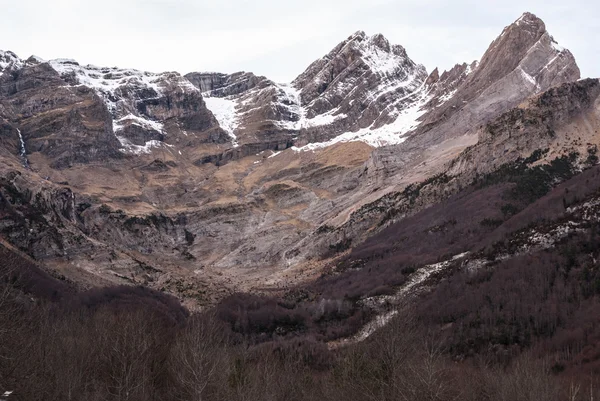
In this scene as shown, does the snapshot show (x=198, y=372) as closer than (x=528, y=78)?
Yes

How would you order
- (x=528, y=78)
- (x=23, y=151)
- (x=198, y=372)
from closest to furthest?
1. (x=198, y=372)
2. (x=528, y=78)
3. (x=23, y=151)

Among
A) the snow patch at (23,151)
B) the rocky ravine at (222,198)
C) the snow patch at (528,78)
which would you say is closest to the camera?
the rocky ravine at (222,198)

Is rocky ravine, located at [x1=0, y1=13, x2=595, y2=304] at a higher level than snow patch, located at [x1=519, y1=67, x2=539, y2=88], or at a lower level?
lower

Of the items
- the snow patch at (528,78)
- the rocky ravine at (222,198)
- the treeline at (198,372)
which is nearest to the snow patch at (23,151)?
the rocky ravine at (222,198)

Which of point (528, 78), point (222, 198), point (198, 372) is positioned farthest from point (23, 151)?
point (198, 372)

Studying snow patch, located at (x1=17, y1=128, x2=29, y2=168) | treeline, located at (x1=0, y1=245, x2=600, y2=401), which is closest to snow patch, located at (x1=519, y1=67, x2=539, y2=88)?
treeline, located at (x1=0, y1=245, x2=600, y2=401)

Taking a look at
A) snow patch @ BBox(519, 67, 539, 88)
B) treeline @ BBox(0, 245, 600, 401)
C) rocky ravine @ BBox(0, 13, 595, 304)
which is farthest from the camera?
snow patch @ BBox(519, 67, 539, 88)

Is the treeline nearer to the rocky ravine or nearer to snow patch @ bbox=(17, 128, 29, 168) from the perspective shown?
the rocky ravine

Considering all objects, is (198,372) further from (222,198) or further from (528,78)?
(528,78)

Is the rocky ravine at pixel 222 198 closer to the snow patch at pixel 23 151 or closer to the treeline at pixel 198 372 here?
the snow patch at pixel 23 151

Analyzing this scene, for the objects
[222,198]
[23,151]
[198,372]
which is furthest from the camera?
[23,151]

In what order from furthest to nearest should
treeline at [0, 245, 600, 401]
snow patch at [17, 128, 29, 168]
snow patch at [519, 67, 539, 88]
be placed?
snow patch at [17, 128, 29, 168]
snow patch at [519, 67, 539, 88]
treeline at [0, 245, 600, 401]

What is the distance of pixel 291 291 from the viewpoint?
100312mm

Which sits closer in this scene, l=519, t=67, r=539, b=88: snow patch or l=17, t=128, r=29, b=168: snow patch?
l=519, t=67, r=539, b=88: snow patch
